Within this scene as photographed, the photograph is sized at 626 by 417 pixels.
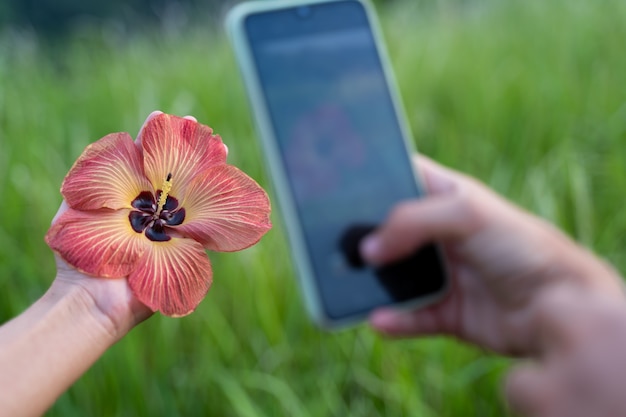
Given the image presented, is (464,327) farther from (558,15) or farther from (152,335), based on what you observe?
(558,15)

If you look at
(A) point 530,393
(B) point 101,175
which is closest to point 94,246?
(B) point 101,175

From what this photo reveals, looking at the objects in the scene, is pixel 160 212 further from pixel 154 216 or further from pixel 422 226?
pixel 422 226

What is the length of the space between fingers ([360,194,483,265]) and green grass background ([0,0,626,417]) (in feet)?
0.70

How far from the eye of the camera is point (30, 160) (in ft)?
2.98

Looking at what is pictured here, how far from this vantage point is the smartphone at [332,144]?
1.82 ft

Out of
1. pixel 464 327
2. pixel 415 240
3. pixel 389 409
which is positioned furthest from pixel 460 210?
pixel 389 409

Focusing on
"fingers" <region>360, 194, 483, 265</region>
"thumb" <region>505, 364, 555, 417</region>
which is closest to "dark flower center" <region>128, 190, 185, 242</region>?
"thumb" <region>505, 364, 555, 417</region>

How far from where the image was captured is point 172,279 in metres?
0.26

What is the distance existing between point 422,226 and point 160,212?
32 cm

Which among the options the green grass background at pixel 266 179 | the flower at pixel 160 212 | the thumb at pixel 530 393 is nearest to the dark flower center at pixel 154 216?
the flower at pixel 160 212

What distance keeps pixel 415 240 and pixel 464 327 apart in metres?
0.16

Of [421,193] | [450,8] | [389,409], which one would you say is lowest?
[389,409]

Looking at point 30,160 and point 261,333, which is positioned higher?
point 30,160

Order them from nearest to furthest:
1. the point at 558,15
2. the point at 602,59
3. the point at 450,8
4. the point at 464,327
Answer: the point at 464,327, the point at 602,59, the point at 558,15, the point at 450,8
